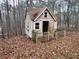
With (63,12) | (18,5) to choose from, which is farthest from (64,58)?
(63,12)

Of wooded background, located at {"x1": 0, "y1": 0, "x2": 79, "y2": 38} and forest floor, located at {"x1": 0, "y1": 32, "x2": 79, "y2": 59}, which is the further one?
wooded background, located at {"x1": 0, "y1": 0, "x2": 79, "y2": 38}

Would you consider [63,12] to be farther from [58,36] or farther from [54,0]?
[58,36]

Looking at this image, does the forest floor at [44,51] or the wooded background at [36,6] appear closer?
the forest floor at [44,51]

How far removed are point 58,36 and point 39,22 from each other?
11.2 ft

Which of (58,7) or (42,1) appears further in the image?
(58,7)

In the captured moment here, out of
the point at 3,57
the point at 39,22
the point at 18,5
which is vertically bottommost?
the point at 3,57

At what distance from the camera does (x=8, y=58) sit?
1424 centimetres

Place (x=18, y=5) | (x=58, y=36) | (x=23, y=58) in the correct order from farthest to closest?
(x=18, y=5)
(x=58, y=36)
(x=23, y=58)

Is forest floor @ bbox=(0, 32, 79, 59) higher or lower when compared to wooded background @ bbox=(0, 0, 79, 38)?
lower

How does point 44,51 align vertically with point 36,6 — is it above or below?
below

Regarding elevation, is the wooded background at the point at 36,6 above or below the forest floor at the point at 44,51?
above

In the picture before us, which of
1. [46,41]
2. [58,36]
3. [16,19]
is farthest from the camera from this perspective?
[16,19]

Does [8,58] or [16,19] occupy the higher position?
[16,19]

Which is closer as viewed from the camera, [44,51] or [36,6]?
[44,51]
